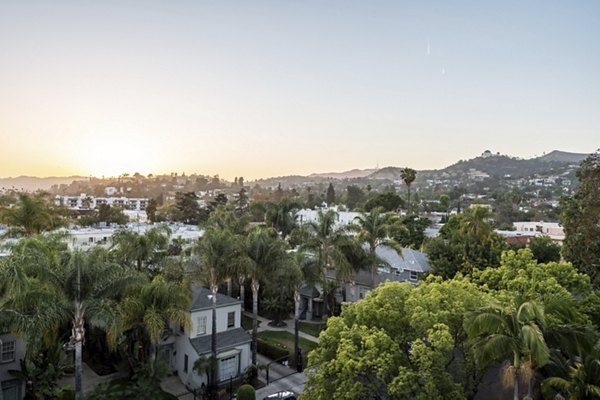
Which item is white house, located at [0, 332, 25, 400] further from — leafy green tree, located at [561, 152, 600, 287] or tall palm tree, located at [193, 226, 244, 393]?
leafy green tree, located at [561, 152, 600, 287]

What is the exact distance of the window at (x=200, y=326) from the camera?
25156 mm

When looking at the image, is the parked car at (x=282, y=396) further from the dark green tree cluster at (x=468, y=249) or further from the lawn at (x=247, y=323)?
the dark green tree cluster at (x=468, y=249)

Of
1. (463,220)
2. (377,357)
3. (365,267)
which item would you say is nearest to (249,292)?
(365,267)

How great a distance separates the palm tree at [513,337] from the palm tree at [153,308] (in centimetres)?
1411

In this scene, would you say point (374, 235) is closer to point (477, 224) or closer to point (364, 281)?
point (364, 281)

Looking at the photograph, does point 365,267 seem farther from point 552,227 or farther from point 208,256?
point 552,227

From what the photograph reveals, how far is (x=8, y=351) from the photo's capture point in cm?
2102

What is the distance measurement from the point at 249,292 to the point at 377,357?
27.6m

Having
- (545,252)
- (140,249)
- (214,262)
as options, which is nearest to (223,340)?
(214,262)

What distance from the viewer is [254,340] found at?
1035 inches

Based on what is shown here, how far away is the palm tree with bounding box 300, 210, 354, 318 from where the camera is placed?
3147 cm

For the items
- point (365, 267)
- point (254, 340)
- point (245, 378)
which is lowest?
point (245, 378)

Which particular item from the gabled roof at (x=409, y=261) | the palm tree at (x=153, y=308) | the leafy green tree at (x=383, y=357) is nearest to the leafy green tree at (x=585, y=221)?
the leafy green tree at (x=383, y=357)

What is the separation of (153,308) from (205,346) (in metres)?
5.32
